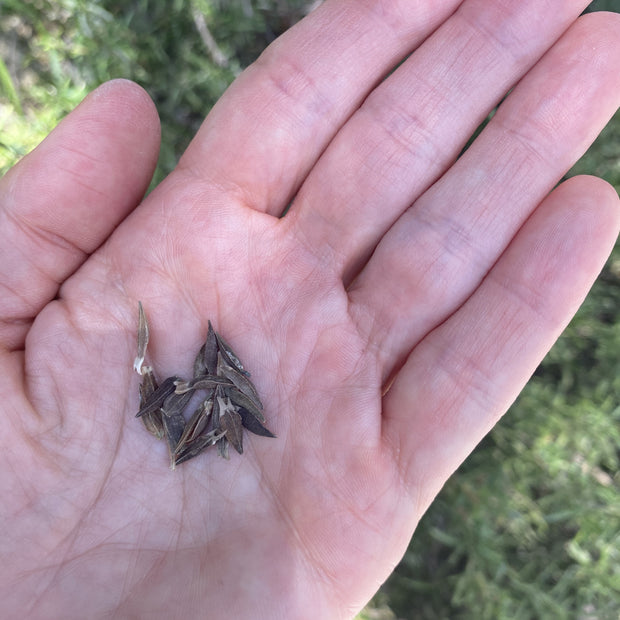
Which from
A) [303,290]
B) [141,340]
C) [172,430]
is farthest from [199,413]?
[303,290]

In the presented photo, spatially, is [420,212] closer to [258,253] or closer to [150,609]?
[258,253]

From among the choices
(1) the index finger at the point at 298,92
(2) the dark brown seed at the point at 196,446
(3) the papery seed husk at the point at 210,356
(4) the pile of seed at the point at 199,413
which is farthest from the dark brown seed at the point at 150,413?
(1) the index finger at the point at 298,92

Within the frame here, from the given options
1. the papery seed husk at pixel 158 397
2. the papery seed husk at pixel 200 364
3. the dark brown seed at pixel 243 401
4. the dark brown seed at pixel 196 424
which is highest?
the papery seed husk at pixel 200 364

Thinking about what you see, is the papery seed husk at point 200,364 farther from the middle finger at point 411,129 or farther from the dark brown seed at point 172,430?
the middle finger at point 411,129

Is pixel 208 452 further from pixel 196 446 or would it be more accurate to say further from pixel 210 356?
pixel 210 356

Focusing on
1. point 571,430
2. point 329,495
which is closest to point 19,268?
Result: point 329,495

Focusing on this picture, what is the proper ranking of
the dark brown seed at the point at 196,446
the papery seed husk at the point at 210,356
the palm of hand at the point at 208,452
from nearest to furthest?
the palm of hand at the point at 208,452 → the dark brown seed at the point at 196,446 → the papery seed husk at the point at 210,356

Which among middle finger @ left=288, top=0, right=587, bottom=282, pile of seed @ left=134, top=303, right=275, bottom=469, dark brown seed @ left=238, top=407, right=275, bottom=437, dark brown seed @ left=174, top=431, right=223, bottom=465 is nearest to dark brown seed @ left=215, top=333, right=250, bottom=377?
pile of seed @ left=134, top=303, right=275, bottom=469
